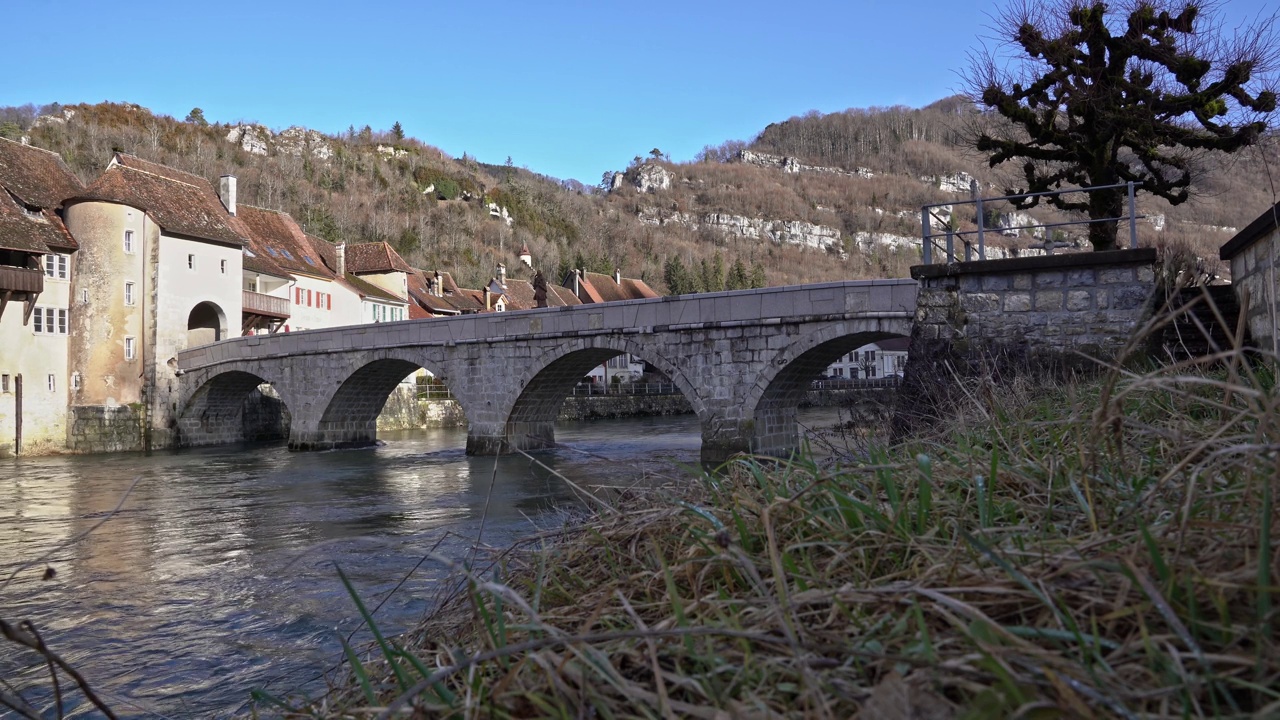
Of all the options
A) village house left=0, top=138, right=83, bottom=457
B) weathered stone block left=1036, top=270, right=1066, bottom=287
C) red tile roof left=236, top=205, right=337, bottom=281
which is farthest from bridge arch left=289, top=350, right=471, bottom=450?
weathered stone block left=1036, top=270, right=1066, bottom=287

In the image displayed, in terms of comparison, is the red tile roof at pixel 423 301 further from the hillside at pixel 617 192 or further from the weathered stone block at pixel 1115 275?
the weathered stone block at pixel 1115 275

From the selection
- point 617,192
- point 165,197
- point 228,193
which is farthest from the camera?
point 617,192

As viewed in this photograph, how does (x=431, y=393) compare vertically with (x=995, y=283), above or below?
below

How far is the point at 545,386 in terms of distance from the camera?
2156 cm

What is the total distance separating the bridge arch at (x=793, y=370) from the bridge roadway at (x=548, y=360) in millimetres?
29

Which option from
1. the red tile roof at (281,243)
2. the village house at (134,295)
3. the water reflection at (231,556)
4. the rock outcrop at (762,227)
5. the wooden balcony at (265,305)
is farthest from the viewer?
the rock outcrop at (762,227)

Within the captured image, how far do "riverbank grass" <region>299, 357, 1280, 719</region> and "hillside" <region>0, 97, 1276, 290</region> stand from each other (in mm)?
62433

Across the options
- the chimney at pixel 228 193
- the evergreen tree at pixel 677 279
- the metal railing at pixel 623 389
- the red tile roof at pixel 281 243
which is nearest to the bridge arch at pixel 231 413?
the red tile roof at pixel 281 243

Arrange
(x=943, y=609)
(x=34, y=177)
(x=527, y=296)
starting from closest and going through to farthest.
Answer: (x=943, y=609) → (x=34, y=177) → (x=527, y=296)

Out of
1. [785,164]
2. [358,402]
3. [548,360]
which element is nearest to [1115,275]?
[548,360]

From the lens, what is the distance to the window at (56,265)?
25250mm

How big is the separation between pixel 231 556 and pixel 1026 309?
7.96 meters

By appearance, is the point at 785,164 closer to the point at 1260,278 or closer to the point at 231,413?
the point at 231,413

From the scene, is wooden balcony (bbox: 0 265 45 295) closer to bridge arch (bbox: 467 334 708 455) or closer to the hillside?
bridge arch (bbox: 467 334 708 455)
